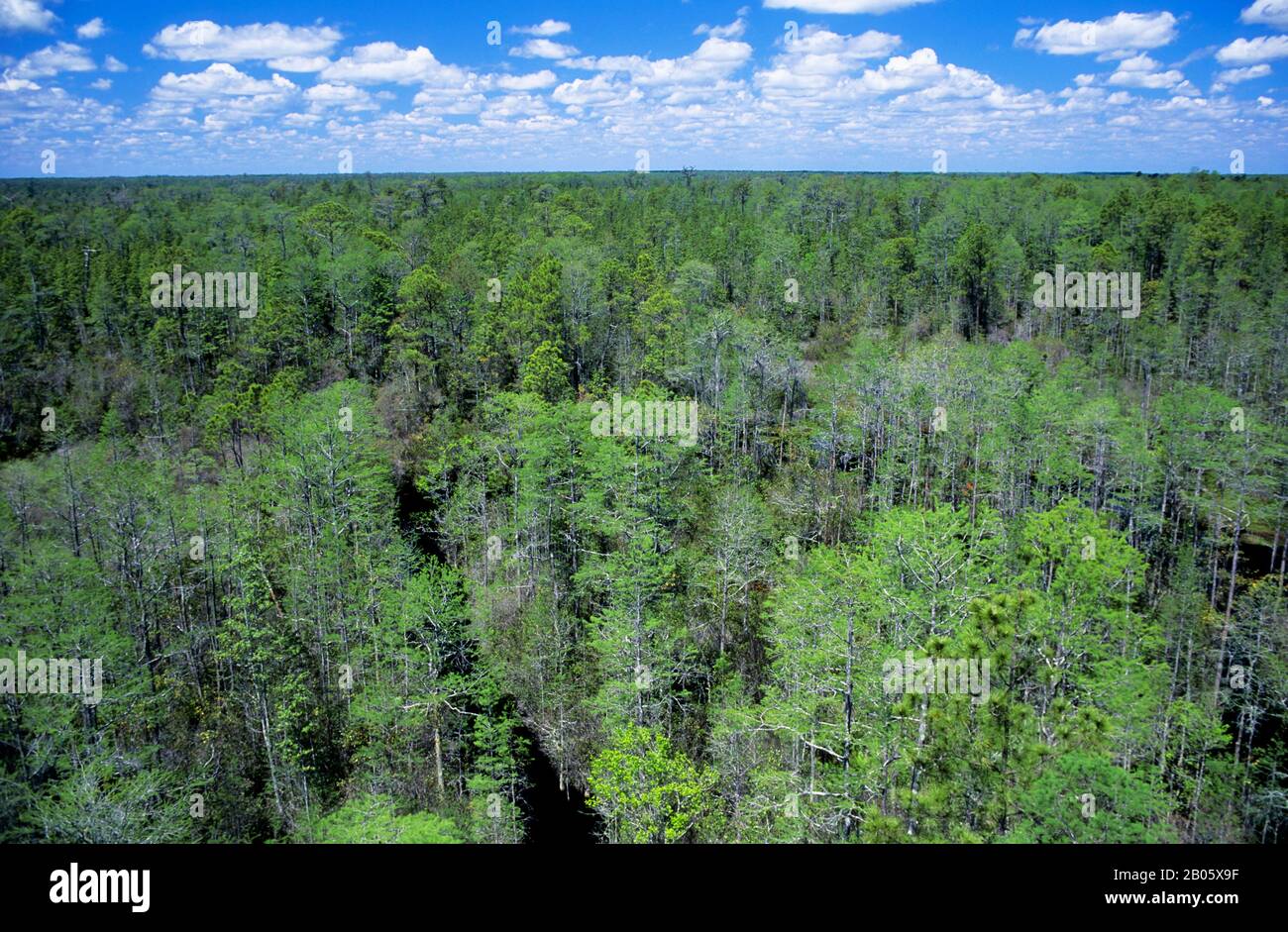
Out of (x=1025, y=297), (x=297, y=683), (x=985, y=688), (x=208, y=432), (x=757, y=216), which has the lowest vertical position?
(x=297, y=683)

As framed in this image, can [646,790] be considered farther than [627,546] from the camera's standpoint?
No

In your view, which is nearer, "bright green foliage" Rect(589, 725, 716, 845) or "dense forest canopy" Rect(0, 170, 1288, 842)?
"bright green foliage" Rect(589, 725, 716, 845)

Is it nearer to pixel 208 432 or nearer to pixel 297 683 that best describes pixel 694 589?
pixel 297 683

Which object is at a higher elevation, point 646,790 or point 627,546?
point 627,546

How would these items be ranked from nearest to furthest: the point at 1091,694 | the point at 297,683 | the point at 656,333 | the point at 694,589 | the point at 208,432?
1. the point at 1091,694
2. the point at 297,683
3. the point at 694,589
4. the point at 208,432
5. the point at 656,333

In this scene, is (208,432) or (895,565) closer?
(895,565)

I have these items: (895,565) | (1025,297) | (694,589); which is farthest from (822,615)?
(1025,297)

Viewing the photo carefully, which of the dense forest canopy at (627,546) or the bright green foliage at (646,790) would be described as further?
the dense forest canopy at (627,546)

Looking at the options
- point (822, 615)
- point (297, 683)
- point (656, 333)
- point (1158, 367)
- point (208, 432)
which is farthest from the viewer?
point (1158, 367)
